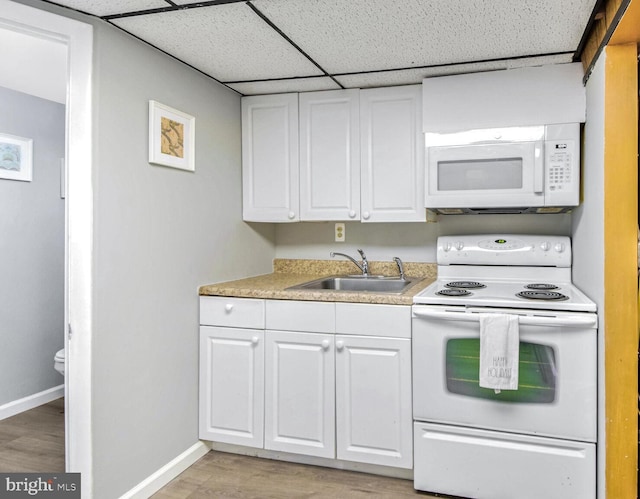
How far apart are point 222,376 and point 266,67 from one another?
5.28 feet

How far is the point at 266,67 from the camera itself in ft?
7.95

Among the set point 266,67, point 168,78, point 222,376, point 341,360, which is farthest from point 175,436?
point 266,67

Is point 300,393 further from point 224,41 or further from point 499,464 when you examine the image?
point 224,41

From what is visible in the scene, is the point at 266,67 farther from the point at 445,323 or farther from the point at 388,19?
the point at 445,323

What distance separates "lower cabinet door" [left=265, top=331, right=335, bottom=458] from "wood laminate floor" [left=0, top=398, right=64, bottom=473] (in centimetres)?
111

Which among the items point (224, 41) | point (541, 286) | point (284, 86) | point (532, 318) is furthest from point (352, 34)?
point (541, 286)

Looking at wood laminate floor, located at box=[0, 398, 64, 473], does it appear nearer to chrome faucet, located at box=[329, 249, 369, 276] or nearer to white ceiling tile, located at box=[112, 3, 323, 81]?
chrome faucet, located at box=[329, 249, 369, 276]

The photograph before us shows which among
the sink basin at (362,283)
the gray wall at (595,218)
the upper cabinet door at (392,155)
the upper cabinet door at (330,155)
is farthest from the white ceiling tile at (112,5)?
the gray wall at (595,218)

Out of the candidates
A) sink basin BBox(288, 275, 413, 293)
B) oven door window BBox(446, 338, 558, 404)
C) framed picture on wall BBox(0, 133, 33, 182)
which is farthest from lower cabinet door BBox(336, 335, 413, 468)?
framed picture on wall BBox(0, 133, 33, 182)

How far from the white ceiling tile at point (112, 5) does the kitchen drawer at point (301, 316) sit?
4.58 ft

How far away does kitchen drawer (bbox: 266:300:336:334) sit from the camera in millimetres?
2357

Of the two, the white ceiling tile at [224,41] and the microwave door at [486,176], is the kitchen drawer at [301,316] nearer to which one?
the microwave door at [486,176]

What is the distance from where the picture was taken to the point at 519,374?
2.04 m

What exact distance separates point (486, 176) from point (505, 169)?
0.31 feet
